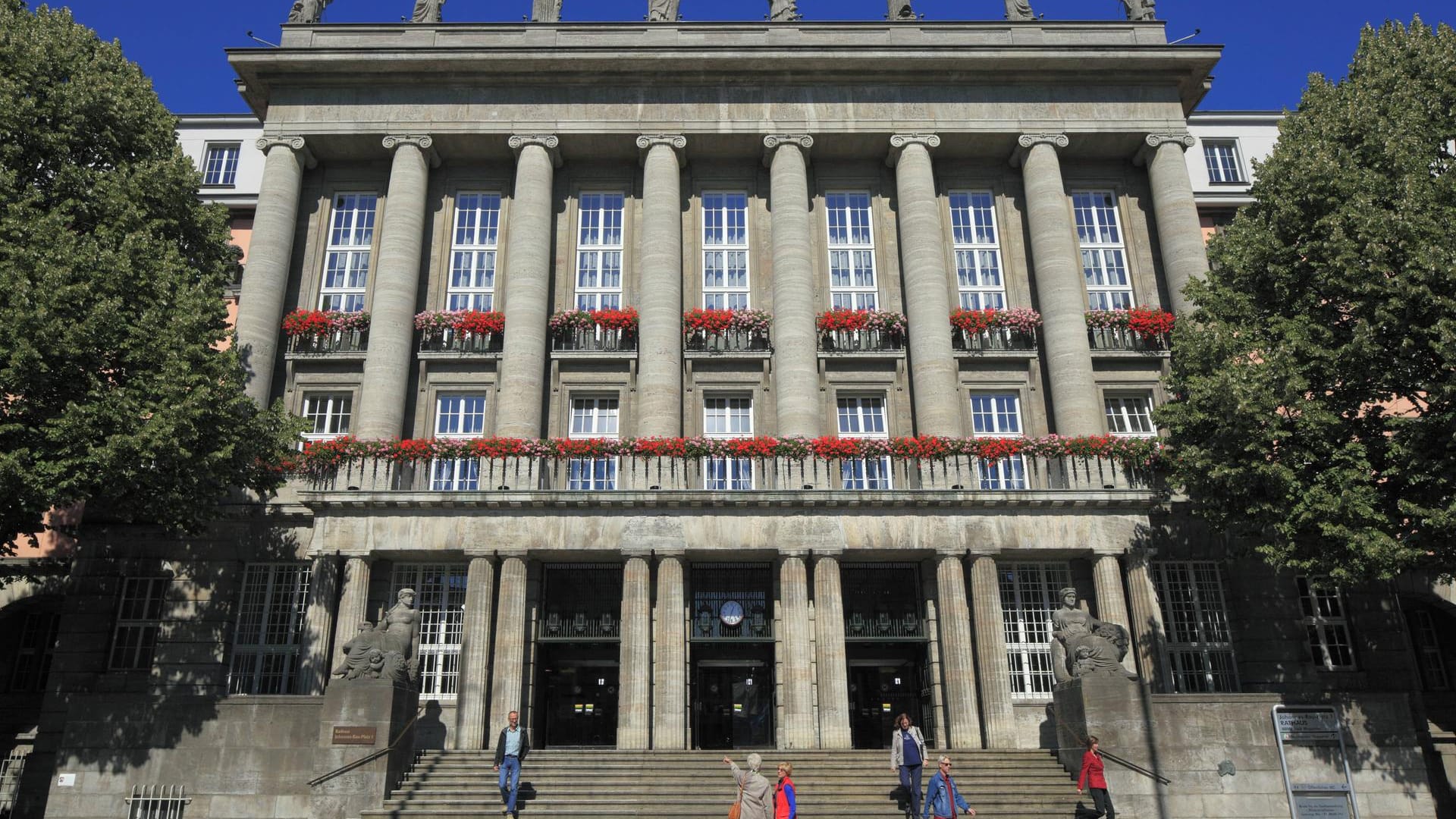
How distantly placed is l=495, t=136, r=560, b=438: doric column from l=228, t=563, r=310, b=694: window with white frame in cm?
646

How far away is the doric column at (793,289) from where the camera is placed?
26.0 m

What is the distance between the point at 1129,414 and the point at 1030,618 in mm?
7051

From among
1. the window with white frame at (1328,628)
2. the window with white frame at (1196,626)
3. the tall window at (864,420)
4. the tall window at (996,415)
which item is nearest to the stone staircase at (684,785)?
the window with white frame at (1196,626)

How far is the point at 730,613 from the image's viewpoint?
24578 mm

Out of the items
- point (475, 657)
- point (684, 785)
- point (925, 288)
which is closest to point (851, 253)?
point (925, 288)

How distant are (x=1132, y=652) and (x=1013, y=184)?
1434 cm

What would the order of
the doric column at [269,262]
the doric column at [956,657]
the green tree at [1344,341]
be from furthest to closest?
the doric column at [269,262], the doric column at [956,657], the green tree at [1344,341]

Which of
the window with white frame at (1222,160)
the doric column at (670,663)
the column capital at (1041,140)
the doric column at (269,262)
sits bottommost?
the doric column at (670,663)

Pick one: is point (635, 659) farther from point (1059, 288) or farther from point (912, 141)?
point (912, 141)

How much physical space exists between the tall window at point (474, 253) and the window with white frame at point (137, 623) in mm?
10639

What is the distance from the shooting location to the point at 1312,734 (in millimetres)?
20344

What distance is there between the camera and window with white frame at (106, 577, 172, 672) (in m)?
24.6

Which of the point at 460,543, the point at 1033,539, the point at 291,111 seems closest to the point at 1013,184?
the point at 1033,539

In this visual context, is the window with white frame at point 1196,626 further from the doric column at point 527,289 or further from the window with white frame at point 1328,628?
the doric column at point 527,289
